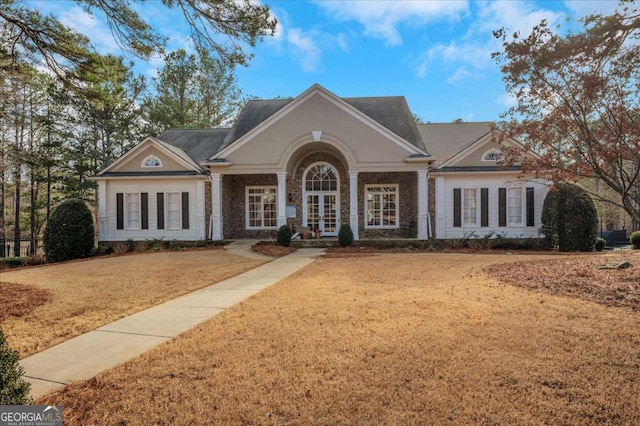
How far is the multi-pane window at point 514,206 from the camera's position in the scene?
651 inches

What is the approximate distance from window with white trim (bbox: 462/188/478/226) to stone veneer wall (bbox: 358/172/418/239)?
7.90ft

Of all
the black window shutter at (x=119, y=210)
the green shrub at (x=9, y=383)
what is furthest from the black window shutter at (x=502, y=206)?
the black window shutter at (x=119, y=210)

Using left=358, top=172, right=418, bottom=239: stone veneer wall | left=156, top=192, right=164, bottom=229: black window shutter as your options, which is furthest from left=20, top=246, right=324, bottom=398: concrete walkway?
left=358, top=172, right=418, bottom=239: stone veneer wall

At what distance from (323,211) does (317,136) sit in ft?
13.9

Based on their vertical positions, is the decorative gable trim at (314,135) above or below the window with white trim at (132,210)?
above

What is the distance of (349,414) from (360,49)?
57.1ft

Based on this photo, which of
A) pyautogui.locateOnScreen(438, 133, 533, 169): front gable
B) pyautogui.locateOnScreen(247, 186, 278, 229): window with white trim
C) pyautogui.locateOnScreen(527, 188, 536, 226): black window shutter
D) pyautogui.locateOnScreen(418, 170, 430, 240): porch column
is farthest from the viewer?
pyautogui.locateOnScreen(247, 186, 278, 229): window with white trim

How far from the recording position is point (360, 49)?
1720 centimetres

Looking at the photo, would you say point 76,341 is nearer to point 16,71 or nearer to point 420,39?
point 16,71

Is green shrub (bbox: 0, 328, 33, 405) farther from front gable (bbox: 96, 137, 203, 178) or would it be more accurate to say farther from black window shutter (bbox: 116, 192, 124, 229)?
black window shutter (bbox: 116, 192, 124, 229)

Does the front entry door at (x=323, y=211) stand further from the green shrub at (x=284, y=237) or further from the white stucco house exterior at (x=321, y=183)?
the green shrub at (x=284, y=237)

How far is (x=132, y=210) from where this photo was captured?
17.7 metres

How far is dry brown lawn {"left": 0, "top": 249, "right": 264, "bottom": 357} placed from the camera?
5051 millimetres

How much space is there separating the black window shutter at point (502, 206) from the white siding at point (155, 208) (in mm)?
14156
